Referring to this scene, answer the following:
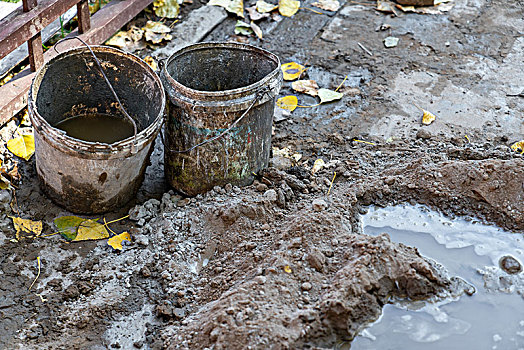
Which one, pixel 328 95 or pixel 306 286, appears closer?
pixel 306 286

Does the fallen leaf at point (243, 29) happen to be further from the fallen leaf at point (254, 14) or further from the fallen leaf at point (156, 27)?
the fallen leaf at point (156, 27)

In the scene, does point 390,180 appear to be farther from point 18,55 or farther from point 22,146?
point 18,55

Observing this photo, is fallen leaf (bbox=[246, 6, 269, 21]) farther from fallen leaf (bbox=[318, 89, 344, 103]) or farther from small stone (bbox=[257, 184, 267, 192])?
small stone (bbox=[257, 184, 267, 192])

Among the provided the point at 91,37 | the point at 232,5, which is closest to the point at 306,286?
the point at 91,37

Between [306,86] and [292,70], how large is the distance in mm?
298

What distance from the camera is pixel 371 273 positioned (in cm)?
296

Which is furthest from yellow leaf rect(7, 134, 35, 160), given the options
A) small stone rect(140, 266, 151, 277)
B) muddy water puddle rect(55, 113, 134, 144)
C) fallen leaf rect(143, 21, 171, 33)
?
fallen leaf rect(143, 21, 171, 33)

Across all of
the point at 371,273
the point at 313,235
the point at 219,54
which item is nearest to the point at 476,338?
the point at 371,273

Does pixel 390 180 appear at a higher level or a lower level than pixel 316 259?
lower

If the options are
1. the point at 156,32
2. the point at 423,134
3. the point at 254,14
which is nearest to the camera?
the point at 423,134

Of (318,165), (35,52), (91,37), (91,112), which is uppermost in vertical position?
(35,52)

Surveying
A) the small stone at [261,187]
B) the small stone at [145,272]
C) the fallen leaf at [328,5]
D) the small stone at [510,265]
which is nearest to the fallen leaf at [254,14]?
the fallen leaf at [328,5]

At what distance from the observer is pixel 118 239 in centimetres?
352

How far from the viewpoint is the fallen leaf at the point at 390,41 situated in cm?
572
